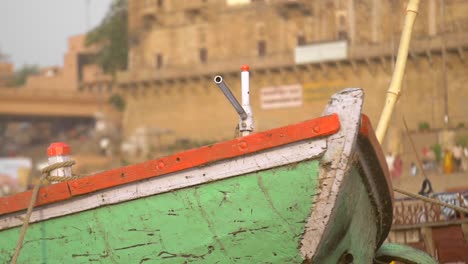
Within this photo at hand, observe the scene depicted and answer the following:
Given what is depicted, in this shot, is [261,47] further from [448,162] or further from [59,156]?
[59,156]

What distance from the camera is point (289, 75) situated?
41.4 m

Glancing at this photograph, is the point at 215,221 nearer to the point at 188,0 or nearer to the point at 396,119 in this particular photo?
the point at 396,119

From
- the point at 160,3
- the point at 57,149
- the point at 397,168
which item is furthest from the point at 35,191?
the point at 160,3

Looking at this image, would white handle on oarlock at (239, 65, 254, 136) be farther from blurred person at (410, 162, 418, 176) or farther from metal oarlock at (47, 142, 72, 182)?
blurred person at (410, 162, 418, 176)

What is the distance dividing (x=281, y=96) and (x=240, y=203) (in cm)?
3391

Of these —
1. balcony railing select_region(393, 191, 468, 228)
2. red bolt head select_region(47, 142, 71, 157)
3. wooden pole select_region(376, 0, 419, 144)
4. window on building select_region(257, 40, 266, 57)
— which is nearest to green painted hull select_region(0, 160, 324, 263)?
red bolt head select_region(47, 142, 71, 157)

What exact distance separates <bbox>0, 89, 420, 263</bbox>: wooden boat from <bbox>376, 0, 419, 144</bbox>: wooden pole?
1301 mm

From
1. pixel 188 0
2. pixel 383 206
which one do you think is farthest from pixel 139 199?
pixel 188 0

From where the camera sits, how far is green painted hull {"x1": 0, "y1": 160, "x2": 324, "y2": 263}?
8117 millimetres

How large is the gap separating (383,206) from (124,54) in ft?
161

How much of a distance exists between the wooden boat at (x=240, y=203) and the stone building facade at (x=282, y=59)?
2432cm

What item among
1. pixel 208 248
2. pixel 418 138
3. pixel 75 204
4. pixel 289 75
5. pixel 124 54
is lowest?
pixel 208 248

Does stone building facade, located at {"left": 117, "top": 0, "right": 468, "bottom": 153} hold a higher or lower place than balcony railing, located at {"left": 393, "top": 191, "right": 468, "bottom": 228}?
higher

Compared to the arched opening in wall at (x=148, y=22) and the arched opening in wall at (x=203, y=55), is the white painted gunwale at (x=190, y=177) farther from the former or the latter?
the arched opening in wall at (x=148, y=22)
